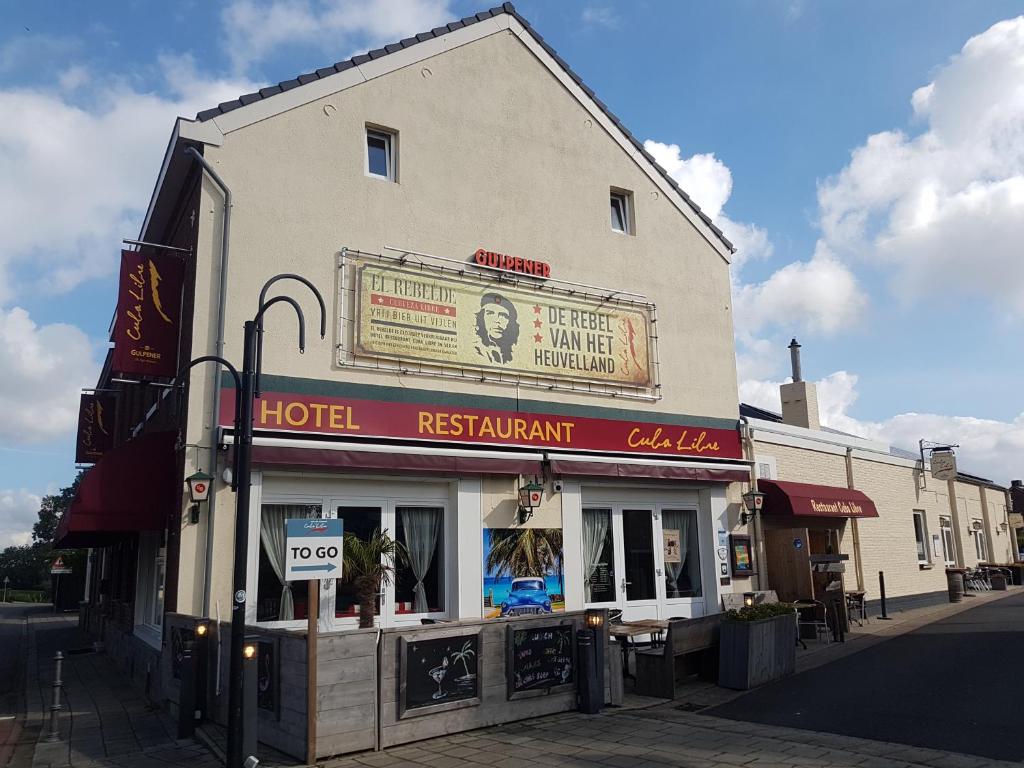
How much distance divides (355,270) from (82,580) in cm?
3641

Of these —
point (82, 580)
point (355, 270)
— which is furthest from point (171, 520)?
point (82, 580)

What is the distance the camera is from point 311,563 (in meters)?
7.93

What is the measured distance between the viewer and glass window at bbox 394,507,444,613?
1191 cm

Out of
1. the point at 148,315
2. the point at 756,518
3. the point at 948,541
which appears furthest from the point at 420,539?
the point at 948,541

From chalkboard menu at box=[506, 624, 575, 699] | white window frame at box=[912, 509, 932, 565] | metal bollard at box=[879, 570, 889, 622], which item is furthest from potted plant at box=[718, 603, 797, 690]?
white window frame at box=[912, 509, 932, 565]

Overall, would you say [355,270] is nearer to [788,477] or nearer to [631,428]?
[631,428]

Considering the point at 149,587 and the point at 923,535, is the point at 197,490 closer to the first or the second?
the point at 149,587

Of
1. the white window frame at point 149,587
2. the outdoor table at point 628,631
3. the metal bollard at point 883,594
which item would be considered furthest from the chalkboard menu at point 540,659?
the metal bollard at point 883,594

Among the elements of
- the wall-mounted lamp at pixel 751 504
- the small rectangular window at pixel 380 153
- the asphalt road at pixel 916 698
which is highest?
the small rectangular window at pixel 380 153

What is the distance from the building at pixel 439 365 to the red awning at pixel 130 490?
30mm

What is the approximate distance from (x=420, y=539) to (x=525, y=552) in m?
1.71

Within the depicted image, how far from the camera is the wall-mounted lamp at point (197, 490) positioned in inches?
397

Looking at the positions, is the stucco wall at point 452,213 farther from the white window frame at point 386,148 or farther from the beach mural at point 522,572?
the beach mural at point 522,572

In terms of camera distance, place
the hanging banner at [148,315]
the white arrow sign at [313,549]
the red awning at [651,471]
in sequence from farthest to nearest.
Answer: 1. the red awning at [651,471]
2. the hanging banner at [148,315]
3. the white arrow sign at [313,549]
